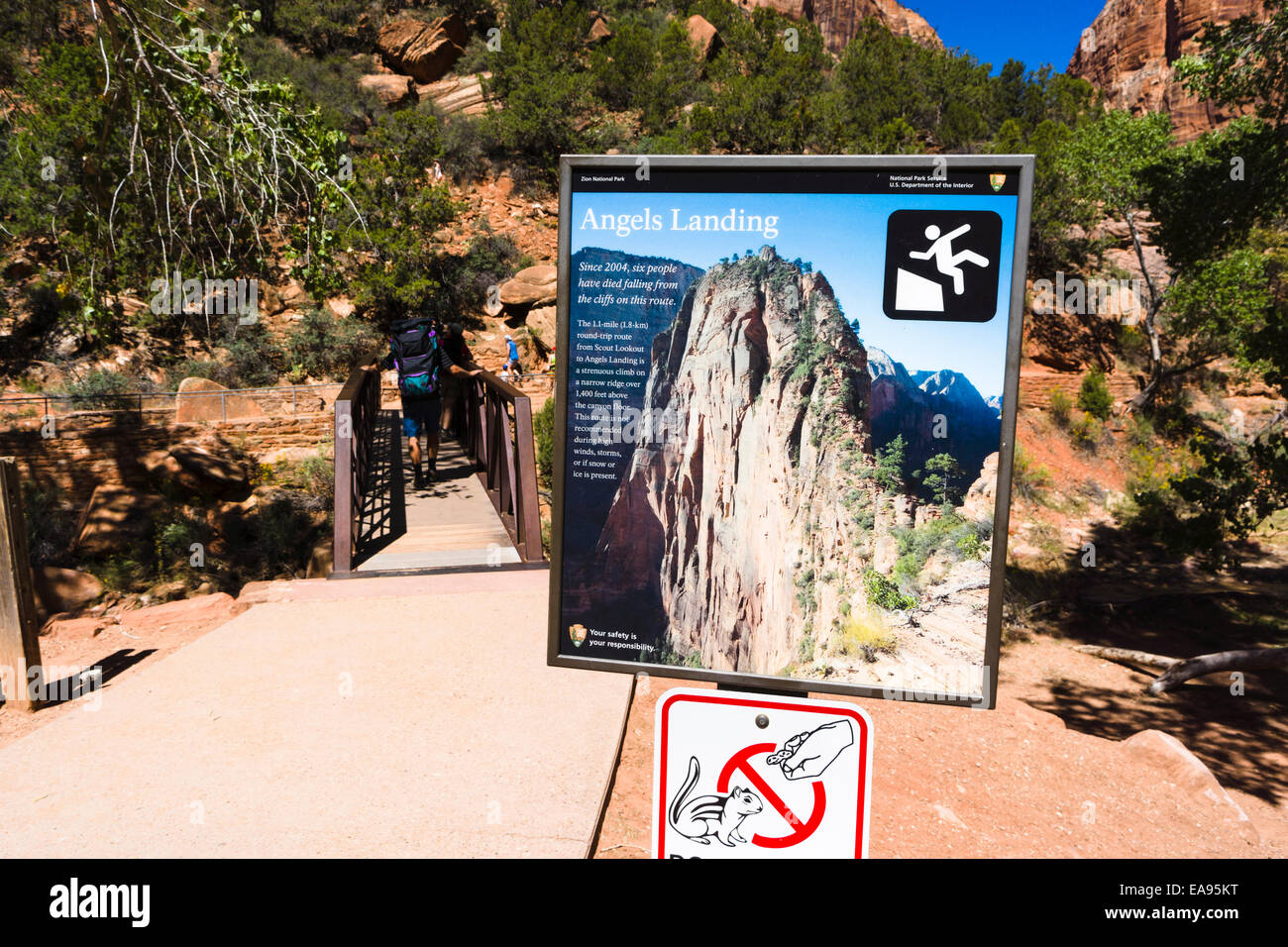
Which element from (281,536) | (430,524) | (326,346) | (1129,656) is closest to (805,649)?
(430,524)

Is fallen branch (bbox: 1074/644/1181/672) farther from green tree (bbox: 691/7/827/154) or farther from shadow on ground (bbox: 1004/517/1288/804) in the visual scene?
green tree (bbox: 691/7/827/154)

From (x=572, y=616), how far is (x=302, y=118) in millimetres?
5866

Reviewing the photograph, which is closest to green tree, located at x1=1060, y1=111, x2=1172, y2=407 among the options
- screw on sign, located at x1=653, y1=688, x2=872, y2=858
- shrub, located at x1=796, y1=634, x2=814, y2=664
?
shrub, located at x1=796, y1=634, x2=814, y2=664

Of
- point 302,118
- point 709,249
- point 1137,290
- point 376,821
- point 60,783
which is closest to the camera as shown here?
point 709,249

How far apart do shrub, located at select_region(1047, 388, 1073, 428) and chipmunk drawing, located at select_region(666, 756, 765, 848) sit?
20243 millimetres

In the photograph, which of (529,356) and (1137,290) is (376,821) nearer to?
(529,356)

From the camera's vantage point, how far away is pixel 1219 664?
7.53 metres

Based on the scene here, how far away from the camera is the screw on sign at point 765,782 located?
1567mm

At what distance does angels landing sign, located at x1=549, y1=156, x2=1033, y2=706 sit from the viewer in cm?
165

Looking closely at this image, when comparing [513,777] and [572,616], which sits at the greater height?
[572,616]

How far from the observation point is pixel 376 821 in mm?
2869

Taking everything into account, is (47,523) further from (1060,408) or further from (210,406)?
(1060,408)

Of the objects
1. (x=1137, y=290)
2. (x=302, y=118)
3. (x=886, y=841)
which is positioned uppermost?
(x=1137, y=290)
